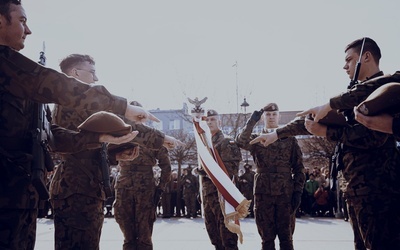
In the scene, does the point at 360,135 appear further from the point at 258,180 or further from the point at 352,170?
the point at 258,180

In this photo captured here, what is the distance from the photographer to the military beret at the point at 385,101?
126 inches

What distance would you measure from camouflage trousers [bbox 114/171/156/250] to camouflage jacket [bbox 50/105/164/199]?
2157 millimetres

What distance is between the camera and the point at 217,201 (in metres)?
6.86

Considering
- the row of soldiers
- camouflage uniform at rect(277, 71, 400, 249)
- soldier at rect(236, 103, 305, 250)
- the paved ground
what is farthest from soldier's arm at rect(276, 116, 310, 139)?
the paved ground

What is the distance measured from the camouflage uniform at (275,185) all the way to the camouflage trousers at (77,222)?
3.38 meters

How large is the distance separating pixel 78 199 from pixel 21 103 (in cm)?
142

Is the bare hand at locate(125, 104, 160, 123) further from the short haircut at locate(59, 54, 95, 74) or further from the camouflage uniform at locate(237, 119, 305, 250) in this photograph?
the camouflage uniform at locate(237, 119, 305, 250)

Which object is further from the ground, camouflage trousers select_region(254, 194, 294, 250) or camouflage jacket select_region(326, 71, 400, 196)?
camouflage jacket select_region(326, 71, 400, 196)

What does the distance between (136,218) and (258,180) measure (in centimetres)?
217

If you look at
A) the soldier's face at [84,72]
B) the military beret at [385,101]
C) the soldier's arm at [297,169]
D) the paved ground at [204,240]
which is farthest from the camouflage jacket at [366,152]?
the paved ground at [204,240]

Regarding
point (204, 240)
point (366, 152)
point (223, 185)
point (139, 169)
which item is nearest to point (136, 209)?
point (139, 169)

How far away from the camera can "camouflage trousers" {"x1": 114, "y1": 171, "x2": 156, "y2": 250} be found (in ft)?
20.0

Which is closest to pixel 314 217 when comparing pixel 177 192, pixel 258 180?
pixel 177 192

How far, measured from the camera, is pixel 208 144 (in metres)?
6.84
